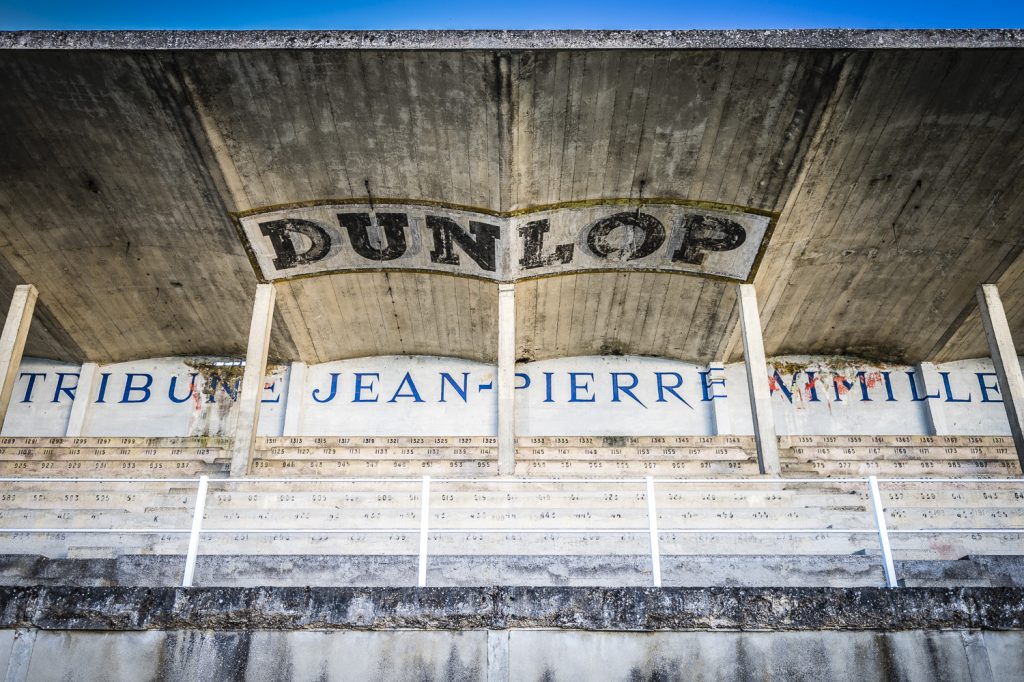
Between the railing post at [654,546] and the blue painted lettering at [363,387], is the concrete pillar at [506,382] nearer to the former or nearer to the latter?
the blue painted lettering at [363,387]

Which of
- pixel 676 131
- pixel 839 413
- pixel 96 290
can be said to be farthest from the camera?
pixel 839 413

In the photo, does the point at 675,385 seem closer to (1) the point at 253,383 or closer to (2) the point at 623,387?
(2) the point at 623,387

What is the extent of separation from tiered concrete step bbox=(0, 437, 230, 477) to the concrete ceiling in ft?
9.71

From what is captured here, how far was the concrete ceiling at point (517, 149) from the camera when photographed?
1030 cm

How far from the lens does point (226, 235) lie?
13.5m

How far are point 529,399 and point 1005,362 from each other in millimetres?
9507

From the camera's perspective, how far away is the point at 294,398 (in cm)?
1845

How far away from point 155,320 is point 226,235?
15.7 feet

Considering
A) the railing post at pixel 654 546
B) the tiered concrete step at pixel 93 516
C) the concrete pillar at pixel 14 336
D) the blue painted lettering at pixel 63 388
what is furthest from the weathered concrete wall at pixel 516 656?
the blue painted lettering at pixel 63 388

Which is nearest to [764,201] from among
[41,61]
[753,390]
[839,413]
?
[753,390]

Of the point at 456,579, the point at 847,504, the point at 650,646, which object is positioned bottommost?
the point at 650,646

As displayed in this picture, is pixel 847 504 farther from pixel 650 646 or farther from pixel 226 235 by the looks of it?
pixel 226 235

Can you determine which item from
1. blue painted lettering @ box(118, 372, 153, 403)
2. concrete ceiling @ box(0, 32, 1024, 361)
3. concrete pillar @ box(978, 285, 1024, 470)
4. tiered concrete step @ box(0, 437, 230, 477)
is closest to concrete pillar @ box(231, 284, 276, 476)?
tiered concrete step @ box(0, 437, 230, 477)

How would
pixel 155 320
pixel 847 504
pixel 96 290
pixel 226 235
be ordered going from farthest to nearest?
pixel 155 320 < pixel 96 290 < pixel 226 235 < pixel 847 504
